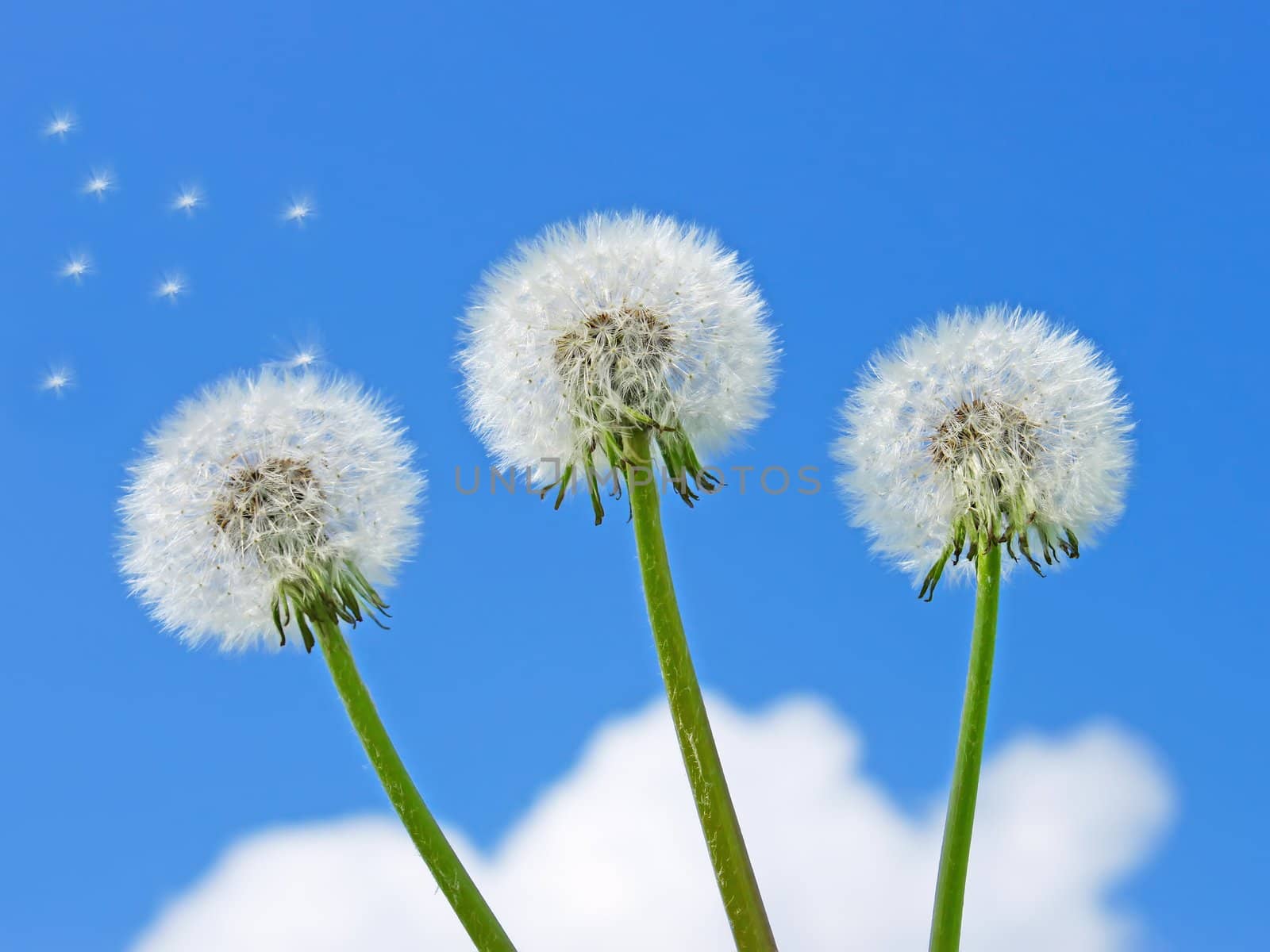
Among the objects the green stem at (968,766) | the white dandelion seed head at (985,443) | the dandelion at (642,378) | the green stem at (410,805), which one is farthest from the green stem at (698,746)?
the white dandelion seed head at (985,443)

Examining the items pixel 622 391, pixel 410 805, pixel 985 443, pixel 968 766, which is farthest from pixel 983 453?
pixel 410 805

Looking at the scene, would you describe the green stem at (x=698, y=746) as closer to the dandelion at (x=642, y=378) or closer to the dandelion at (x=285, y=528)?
the dandelion at (x=642, y=378)

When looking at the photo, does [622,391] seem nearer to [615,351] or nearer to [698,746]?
[615,351]

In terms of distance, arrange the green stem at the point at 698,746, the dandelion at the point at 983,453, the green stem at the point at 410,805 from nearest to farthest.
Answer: the green stem at the point at 410,805, the green stem at the point at 698,746, the dandelion at the point at 983,453

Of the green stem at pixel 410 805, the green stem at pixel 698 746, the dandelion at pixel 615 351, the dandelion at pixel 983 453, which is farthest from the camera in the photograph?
the dandelion at pixel 983 453

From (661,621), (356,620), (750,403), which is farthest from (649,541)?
(356,620)

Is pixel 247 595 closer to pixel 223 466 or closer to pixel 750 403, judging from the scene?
pixel 223 466
